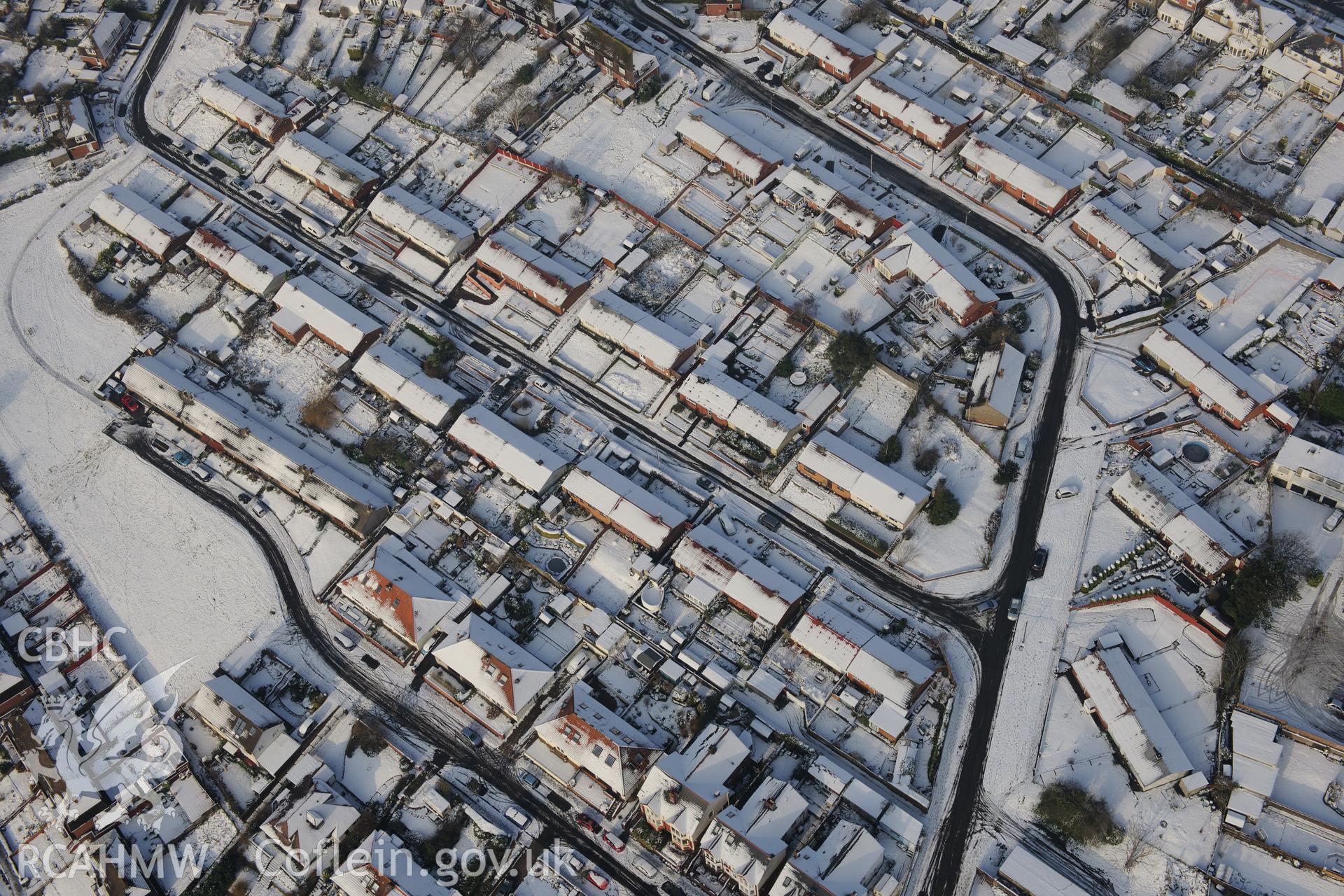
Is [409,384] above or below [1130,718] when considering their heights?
below

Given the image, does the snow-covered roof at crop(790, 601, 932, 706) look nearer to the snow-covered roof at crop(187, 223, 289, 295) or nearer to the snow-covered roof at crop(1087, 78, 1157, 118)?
the snow-covered roof at crop(187, 223, 289, 295)

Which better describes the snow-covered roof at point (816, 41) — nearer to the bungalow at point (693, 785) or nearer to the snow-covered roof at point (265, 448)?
the snow-covered roof at point (265, 448)

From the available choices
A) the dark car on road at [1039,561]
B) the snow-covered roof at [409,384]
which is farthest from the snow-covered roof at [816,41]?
the dark car on road at [1039,561]

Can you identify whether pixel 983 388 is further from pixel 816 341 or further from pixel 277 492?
pixel 277 492

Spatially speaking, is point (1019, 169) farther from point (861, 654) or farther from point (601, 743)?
point (601, 743)

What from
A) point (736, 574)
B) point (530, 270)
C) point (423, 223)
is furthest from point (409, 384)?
point (736, 574)

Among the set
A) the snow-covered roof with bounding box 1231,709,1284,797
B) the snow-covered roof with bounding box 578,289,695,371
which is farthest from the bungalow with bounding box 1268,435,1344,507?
the snow-covered roof with bounding box 578,289,695,371

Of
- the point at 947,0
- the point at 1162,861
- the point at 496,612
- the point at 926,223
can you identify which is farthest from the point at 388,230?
the point at 1162,861
